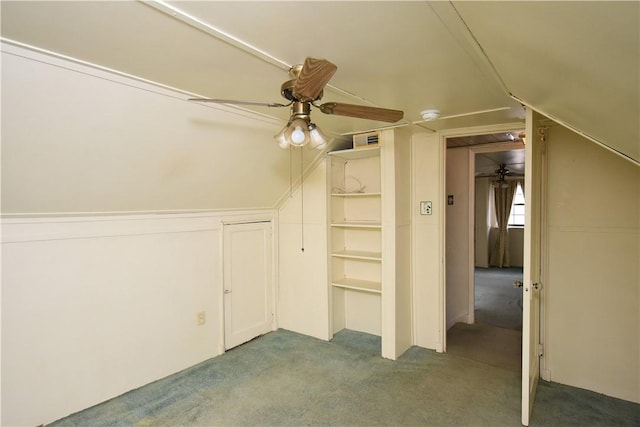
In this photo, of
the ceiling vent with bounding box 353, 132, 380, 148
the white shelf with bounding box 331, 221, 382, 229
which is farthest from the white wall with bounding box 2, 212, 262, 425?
the ceiling vent with bounding box 353, 132, 380, 148

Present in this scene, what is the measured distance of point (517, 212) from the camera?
8070 millimetres

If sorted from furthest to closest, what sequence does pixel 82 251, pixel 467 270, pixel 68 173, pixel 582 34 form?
pixel 467 270
pixel 82 251
pixel 68 173
pixel 582 34

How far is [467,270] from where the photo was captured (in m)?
4.30

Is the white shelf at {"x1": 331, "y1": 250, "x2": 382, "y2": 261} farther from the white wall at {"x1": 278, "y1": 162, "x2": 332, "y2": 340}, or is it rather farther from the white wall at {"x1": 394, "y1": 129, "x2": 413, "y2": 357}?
the white wall at {"x1": 394, "y1": 129, "x2": 413, "y2": 357}

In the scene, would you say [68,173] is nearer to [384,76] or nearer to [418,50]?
[384,76]

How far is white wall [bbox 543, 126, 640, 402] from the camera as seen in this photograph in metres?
2.55

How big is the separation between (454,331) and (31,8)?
14.1 ft

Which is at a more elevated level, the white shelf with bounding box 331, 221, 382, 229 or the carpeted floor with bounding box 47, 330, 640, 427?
the white shelf with bounding box 331, 221, 382, 229

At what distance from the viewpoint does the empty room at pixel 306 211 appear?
1.35m

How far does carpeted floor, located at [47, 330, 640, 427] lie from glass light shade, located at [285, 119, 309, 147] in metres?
1.88

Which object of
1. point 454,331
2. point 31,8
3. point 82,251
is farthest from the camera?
point 454,331

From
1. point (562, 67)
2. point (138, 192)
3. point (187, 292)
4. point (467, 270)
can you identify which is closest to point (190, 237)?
point (187, 292)

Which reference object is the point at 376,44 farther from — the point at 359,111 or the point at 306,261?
the point at 306,261

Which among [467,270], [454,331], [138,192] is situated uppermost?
[138,192]
